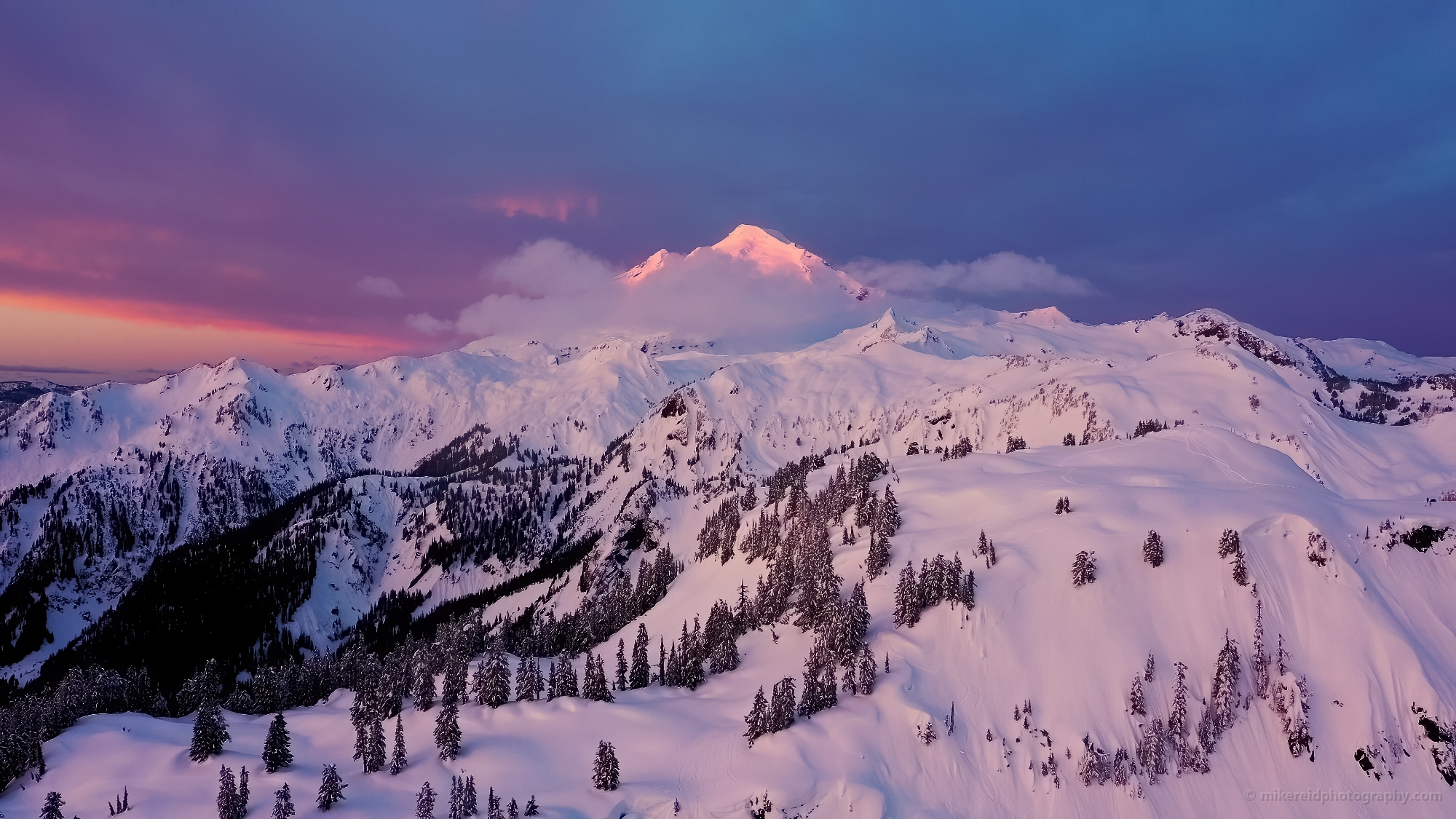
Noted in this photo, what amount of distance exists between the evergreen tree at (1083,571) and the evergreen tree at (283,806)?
87745 millimetres

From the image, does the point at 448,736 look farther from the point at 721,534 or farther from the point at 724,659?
the point at 721,534

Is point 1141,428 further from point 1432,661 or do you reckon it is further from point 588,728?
point 588,728

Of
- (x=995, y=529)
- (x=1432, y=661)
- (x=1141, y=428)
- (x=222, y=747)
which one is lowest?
(x=222, y=747)

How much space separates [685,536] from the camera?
191 m

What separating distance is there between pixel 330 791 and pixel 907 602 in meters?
66.5

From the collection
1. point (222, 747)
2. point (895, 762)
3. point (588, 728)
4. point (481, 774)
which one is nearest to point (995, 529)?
point (895, 762)

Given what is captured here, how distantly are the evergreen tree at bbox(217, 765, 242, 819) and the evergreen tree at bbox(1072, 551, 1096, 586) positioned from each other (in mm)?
92403

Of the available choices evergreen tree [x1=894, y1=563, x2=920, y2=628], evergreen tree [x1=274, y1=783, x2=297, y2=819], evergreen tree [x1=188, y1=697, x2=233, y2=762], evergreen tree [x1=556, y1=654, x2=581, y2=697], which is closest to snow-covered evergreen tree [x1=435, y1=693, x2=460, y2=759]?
evergreen tree [x1=274, y1=783, x2=297, y2=819]

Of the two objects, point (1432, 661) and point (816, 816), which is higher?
point (1432, 661)

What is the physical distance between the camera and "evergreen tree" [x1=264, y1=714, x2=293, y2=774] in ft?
214

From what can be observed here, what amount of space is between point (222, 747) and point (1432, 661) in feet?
431

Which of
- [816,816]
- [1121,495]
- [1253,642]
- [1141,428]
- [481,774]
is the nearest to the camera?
[816,816]

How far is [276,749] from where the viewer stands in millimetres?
65438

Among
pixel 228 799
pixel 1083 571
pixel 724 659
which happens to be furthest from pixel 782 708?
pixel 228 799
